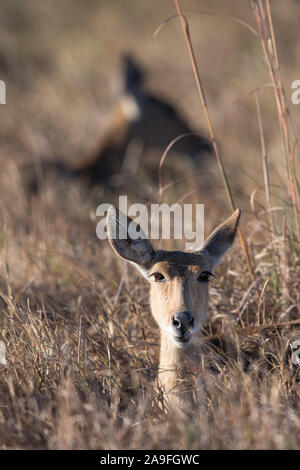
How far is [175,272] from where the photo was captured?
13.5 ft

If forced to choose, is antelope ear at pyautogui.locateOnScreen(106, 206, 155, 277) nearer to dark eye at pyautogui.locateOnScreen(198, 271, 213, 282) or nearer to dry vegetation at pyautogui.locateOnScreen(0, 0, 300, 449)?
dark eye at pyautogui.locateOnScreen(198, 271, 213, 282)

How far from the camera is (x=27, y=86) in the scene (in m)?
15.0

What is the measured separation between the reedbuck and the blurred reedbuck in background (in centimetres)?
521

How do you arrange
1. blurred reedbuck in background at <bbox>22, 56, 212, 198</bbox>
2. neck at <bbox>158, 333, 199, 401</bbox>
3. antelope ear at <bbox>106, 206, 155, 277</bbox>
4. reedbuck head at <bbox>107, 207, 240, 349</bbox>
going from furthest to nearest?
1. blurred reedbuck in background at <bbox>22, 56, 212, 198</bbox>
2. antelope ear at <bbox>106, 206, 155, 277</bbox>
3. neck at <bbox>158, 333, 199, 401</bbox>
4. reedbuck head at <bbox>107, 207, 240, 349</bbox>

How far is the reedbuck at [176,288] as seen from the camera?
387 centimetres

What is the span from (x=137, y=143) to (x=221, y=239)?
21.1 feet

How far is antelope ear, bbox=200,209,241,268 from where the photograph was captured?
428 cm

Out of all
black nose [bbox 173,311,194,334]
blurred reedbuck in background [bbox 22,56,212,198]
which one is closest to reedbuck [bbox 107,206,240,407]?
black nose [bbox 173,311,194,334]

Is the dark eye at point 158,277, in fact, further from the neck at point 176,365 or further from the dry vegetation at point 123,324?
the dry vegetation at point 123,324

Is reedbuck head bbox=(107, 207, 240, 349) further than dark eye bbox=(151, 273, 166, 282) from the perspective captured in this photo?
No

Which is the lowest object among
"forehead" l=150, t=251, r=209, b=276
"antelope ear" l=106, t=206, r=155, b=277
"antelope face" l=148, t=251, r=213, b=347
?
"antelope face" l=148, t=251, r=213, b=347

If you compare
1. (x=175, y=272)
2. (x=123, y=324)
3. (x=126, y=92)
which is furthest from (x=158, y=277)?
(x=126, y=92)

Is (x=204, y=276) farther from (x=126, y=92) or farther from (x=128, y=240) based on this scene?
(x=126, y=92)
